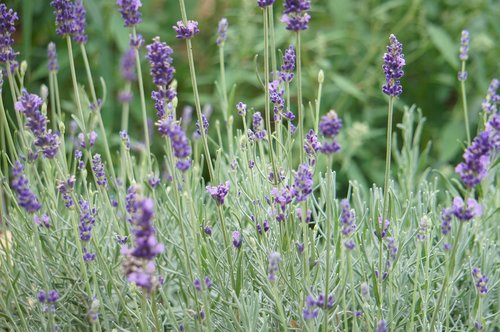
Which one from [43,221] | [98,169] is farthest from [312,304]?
[43,221]

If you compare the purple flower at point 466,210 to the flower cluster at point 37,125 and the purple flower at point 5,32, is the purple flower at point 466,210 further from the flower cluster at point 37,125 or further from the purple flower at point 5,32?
the purple flower at point 5,32

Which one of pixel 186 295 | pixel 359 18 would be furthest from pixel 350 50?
pixel 186 295

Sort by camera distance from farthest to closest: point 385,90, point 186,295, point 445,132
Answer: point 445,132
point 186,295
point 385,90

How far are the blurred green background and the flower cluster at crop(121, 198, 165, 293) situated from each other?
7.43 ft

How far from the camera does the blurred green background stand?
355 centimetres

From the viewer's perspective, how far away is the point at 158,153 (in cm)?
410

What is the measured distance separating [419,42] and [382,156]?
698 mm

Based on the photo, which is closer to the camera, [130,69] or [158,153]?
[130,69]

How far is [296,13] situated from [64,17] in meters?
0.59

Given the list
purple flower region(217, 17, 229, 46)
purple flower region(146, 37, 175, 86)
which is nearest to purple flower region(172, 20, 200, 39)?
purple flower region(146, 37, 175, 86)

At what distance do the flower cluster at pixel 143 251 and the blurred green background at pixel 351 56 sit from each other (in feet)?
7.43

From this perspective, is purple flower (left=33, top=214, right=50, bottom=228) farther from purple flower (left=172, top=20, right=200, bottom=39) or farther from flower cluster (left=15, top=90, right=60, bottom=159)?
purple flower (left=172, top=20, right=200, bottom=39)

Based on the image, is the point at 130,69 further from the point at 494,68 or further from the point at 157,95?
the point at 494,68

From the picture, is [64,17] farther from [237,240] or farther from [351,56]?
[351,56]
